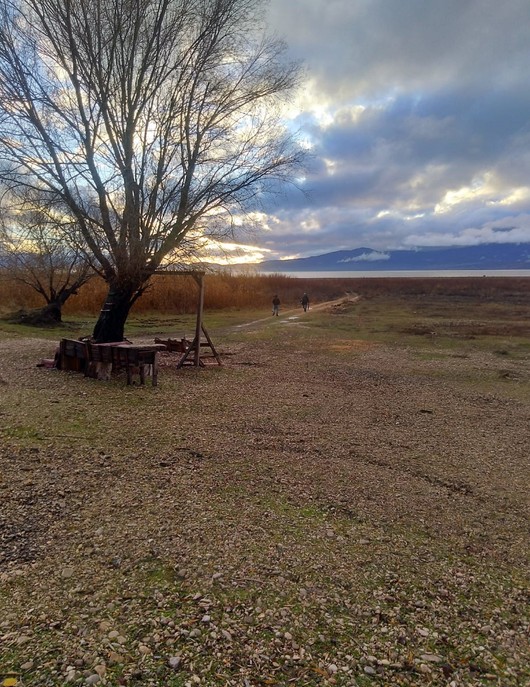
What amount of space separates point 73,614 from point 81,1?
13.5 meters

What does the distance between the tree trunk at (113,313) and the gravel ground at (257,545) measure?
4.52 metres

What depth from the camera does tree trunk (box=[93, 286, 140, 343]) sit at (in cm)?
1331

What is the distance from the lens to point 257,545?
4.20 metres

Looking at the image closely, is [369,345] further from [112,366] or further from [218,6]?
[218,6]

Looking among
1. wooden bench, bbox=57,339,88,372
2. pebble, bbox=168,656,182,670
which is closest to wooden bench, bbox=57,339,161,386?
wooden bench, bbox=57,339,88,372

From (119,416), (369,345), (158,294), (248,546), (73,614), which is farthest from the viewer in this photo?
(158,294)

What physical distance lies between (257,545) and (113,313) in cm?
1042

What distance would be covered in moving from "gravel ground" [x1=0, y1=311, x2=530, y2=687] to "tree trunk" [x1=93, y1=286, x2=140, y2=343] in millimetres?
4523

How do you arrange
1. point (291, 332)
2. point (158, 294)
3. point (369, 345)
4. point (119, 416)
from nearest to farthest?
point (119, 416), point (369, 345), point (291, 332), point (158, 294)

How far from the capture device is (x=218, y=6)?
12727 mm

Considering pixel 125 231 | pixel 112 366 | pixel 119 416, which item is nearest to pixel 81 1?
pixel 125 231

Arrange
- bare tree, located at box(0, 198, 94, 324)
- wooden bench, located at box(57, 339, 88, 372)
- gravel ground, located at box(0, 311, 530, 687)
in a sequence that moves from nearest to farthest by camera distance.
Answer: gravel ground, located at box(0, 311, 530, 687) → wooden bench, located at box(57, 339, 88, 372) → bare tree, located at box(0, 198, 94, 324)

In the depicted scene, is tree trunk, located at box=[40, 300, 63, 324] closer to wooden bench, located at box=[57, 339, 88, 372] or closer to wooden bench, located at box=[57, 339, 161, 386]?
wooden bench, located at box=[57, 339, 88, 372]

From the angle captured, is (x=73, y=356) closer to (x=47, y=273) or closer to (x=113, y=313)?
(x=113, y=313)
